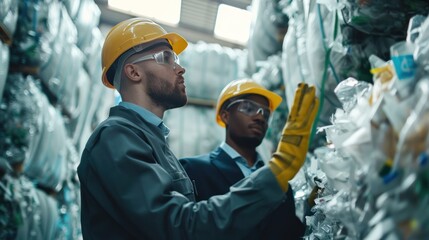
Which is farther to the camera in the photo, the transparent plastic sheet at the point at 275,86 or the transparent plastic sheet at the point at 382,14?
the transparent plastic sheet at the point at 275,86

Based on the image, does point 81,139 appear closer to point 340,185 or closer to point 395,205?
point 340,185

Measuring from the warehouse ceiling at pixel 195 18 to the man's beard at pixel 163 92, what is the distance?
15.8 ft

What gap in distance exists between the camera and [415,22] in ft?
3.91

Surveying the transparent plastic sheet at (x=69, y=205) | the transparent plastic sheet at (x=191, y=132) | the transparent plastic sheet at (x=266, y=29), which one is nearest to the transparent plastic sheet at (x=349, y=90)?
the transparent plastic sheet at (x=266, y=29)

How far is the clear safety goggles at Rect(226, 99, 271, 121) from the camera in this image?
2465mm

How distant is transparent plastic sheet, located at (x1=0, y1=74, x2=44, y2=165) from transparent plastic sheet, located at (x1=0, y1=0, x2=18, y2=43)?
0.34 m

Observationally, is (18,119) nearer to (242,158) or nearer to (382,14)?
(242,158)

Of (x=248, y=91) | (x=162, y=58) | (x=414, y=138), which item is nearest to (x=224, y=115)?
(x=248, y=91)

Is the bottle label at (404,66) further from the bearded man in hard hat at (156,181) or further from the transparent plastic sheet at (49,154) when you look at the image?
the transparent plastic sheet at (49,154)

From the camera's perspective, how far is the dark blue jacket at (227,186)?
1.98 metres

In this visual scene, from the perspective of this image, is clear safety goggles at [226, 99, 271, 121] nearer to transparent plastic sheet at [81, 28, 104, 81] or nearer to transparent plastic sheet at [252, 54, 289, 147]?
transparent plastic sheet at [252, 54, 289, 147]

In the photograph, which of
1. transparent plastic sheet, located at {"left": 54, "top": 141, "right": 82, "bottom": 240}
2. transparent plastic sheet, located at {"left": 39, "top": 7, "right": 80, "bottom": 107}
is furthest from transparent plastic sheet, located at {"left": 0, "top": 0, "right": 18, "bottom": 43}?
transparent plastic sheet, located at {"left": 54, "top": 141, "right": 82, "bottom": 240}

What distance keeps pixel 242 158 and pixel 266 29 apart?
1403 millimetres

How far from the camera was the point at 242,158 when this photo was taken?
240 cm
